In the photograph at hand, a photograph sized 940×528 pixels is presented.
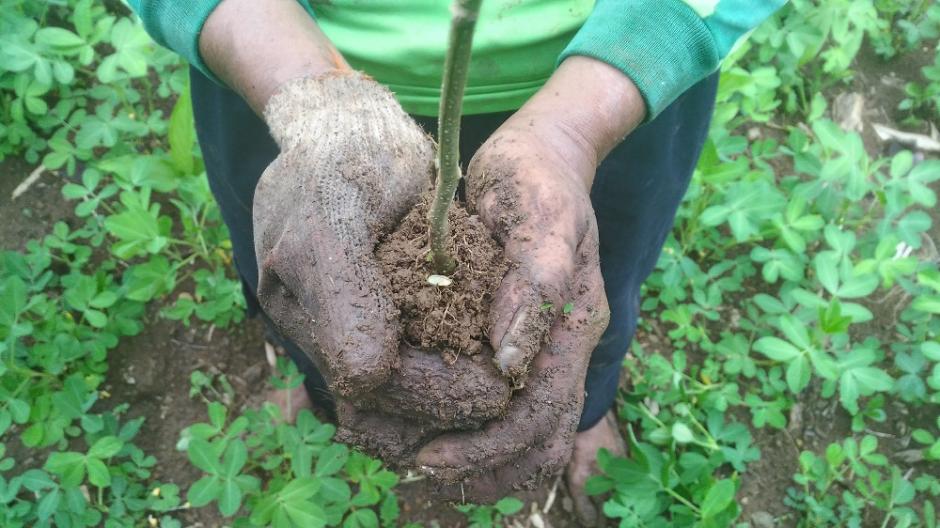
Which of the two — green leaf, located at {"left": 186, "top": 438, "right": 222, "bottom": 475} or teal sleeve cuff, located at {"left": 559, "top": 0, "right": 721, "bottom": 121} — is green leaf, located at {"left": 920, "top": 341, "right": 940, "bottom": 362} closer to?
teal sleeve cuff, located at {"left": 559, "top": 0, "right": 721, "bottom": 121}

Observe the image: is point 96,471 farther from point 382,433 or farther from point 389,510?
point 382,433

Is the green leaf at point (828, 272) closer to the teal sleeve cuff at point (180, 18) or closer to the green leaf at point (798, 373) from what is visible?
the green leaf at point (798, 373)

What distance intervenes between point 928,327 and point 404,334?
→ 2094mm

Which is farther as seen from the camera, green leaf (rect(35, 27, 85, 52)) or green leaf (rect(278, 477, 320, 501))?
green leaf (rect(35, 27, 85, 52))

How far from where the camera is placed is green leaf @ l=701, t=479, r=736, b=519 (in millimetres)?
1960

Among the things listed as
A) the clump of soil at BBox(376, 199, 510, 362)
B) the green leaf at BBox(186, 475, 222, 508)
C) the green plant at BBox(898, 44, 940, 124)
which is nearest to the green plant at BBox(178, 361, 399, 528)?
the green leaf at BBox(186, 475, 222, 508)

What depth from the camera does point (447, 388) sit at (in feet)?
4.15

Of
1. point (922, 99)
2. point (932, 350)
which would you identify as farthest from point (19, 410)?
point (922, 99)

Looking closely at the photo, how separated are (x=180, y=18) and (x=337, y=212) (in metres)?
0.60

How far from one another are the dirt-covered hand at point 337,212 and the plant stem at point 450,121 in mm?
127

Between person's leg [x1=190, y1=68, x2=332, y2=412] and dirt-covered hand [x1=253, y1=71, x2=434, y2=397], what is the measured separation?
Answer: 408mm

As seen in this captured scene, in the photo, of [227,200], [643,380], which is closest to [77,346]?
[227,200]

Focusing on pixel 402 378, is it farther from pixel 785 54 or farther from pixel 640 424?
pixel 785 54

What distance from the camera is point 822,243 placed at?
292 centimetres
